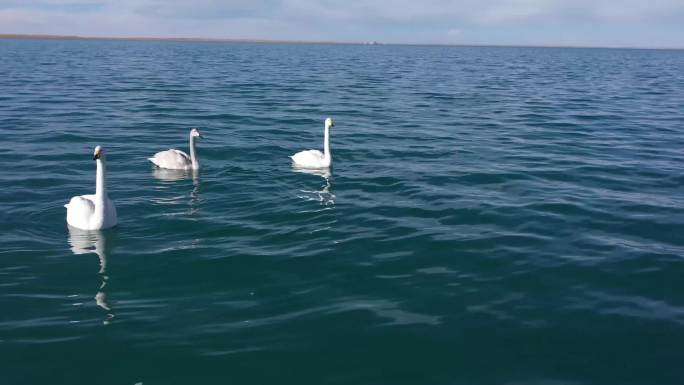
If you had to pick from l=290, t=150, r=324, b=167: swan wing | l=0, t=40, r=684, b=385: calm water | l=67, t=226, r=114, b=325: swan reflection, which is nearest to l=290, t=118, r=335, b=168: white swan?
l=290, t=150, r=324, b=167: swan wing

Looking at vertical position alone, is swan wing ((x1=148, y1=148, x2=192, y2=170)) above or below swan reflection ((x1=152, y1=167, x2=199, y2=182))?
above

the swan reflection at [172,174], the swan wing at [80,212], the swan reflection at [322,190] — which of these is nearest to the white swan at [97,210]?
the swan wing at [80,212]

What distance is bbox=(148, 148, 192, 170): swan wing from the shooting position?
18.2 m

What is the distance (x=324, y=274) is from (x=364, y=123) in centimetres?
1776

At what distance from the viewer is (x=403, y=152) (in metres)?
21.4

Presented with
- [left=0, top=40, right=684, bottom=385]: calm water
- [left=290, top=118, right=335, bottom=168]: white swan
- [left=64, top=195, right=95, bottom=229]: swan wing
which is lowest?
[left=0, top=40, right=684, bottom=385]: calm water

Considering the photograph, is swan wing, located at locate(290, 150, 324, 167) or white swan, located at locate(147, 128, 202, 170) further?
swan wing, located at locate(290, 150, 324, 167)

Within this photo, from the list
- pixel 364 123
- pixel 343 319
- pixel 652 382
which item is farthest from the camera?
pixel 364 123

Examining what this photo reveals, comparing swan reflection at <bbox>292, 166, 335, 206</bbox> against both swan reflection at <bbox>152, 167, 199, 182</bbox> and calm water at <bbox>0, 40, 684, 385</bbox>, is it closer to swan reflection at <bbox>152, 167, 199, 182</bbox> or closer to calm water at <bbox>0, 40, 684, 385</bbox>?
calm water at <bbox>0, 40, 684, 385</bbox>

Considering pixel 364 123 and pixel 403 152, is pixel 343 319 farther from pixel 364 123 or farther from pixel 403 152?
pixel 364 123

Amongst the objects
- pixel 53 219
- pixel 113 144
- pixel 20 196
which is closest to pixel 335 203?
pixel 53 219

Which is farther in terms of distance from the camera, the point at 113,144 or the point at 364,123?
the point at 364,123

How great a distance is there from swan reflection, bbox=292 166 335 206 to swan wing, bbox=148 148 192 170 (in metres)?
3.17

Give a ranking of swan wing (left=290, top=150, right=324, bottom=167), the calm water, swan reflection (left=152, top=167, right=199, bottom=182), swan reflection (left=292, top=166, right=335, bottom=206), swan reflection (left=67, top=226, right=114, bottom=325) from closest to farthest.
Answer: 1. the calm water
2. swan reflection (left=67, top=226, right=114, bottom=325)
3. swan reflection (left=292, top=166, right=335, bottom=206)
4. swan reflection (left=152, top=167, right=199, bottom=182)
5. swan wing (left=290, top=150, right=324, bottom=167)
